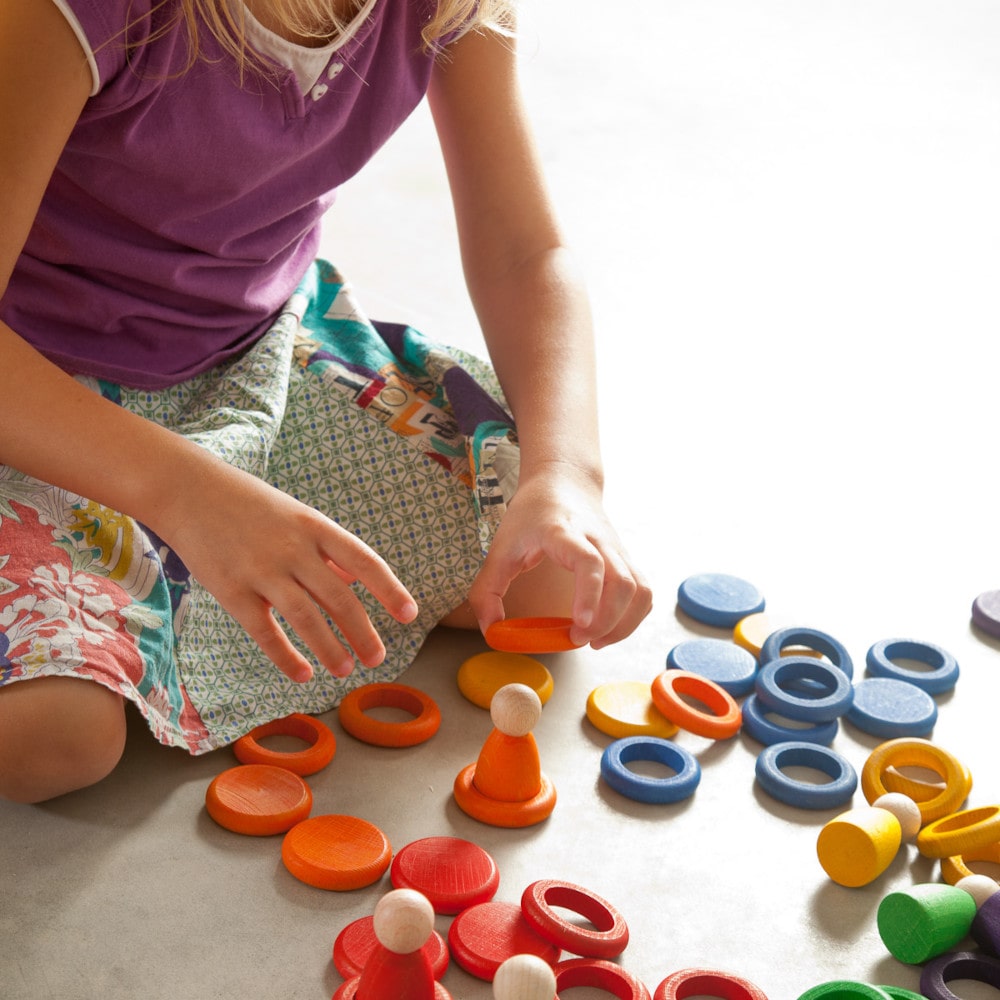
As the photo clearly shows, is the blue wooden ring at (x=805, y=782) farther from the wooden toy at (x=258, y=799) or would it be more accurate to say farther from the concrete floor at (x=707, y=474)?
the wooden toy at (x=258, y=799)

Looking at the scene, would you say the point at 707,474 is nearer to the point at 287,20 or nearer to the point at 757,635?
the point at 757,635

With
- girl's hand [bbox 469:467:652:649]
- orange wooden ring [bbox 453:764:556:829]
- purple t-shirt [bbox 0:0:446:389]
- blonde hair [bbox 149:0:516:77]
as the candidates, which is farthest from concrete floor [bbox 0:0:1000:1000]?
blonde hair [bbox 149:0:516:77]

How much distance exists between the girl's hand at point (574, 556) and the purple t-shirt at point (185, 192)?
1.08ft

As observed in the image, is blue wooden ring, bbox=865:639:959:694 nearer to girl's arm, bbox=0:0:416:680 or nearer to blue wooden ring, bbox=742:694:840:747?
blue wooden ring, bbox=742:694:840:747

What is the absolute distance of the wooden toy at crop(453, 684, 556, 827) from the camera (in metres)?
0.95

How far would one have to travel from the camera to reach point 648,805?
997mm

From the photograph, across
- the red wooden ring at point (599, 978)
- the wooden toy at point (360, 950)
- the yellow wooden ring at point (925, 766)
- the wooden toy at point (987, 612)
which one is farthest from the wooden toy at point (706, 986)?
the wooden toy at point (987, 612)

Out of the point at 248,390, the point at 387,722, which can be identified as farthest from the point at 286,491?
the point at 387,722

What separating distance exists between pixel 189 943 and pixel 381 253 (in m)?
1.48

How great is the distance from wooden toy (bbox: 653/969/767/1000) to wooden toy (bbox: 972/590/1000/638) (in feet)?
1.91

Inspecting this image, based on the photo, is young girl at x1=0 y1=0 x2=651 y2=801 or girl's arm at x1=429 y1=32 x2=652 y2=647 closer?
young girl at x1=0 y1=0 x2=651 y2=801

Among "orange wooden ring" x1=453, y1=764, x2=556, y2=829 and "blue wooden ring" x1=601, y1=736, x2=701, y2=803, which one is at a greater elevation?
"blue wooden ring" x1=601, y1=736, x2=701, y2=803

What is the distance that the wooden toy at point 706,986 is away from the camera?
31.0 inches

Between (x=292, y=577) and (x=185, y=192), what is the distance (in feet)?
1.22
